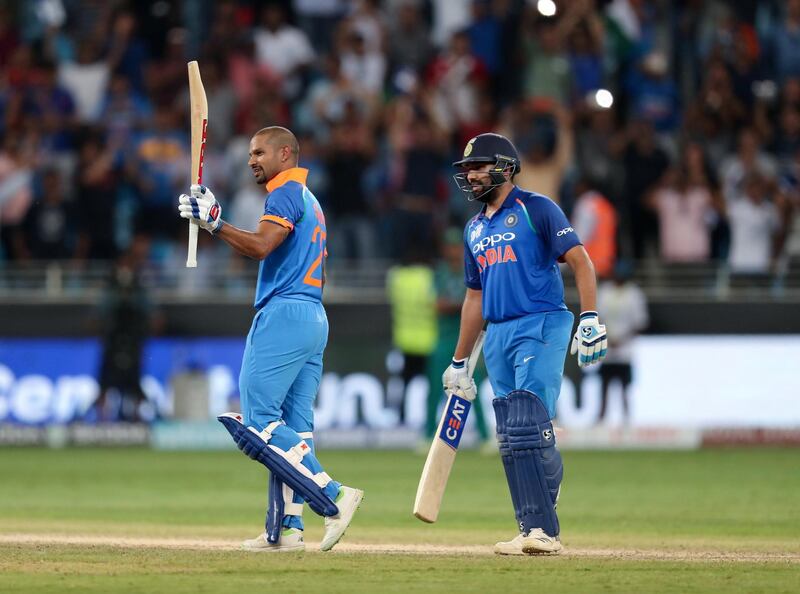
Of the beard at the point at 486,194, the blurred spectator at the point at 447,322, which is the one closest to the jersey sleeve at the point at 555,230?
the beard at the point at 486,194

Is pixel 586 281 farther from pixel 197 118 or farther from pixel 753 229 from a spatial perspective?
pixel 753 229

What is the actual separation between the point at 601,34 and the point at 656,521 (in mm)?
9372

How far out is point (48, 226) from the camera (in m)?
18.2

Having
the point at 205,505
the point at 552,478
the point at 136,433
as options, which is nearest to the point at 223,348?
the point at 136,433

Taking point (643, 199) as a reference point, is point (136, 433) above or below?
below

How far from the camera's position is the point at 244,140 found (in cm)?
1867

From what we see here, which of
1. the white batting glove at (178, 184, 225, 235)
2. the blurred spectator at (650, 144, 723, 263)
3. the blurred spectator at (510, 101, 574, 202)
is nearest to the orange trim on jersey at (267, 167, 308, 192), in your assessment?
the white batting glove at (178, 184, 225, 235)

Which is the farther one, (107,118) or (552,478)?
(107,118)

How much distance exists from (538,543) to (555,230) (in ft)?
5.38

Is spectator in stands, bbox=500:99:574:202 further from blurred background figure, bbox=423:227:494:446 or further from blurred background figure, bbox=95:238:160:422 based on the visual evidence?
blurred background figure, bbox=95:238:160:422

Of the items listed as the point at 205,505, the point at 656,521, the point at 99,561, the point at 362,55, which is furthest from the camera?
the point at 362,55

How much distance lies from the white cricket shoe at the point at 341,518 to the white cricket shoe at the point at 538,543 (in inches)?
35.4

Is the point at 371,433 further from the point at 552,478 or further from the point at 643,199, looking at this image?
the point at 552,478

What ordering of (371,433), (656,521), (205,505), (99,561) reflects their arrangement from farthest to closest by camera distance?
(371,433) < (205,505) < (656,521) < (99,561)
